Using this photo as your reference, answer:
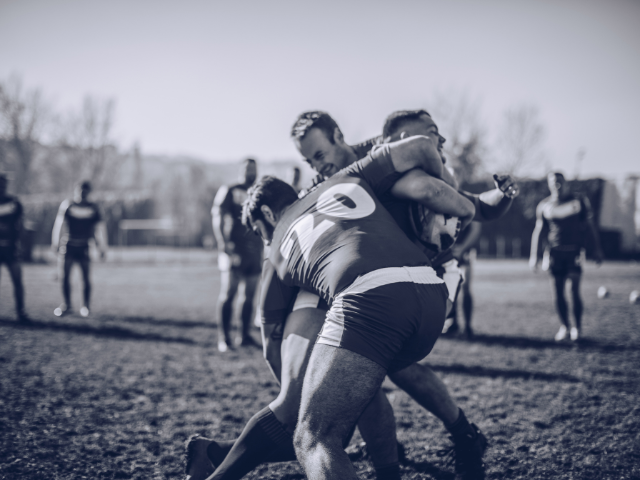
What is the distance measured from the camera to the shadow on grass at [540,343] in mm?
5824

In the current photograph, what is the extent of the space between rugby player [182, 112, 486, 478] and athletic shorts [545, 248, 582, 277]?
14.0ft

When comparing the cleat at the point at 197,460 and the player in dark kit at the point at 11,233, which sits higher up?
the player in dark kit at the point at 11,233

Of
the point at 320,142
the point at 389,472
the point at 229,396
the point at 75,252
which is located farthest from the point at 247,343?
the point at 320,142

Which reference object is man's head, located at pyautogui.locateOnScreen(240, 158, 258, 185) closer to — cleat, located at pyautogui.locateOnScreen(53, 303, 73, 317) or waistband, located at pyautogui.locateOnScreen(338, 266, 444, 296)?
cleat, located at pyautogui.locateOnScreen(53, 303, 73, 317)

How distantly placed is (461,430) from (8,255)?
7309 millimetres

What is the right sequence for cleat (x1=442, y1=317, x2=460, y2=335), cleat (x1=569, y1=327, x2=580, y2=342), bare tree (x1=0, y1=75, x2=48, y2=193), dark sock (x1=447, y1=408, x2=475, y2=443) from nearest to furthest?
dark sock (x1=447, y1=408, x2=475, y2=443) → cleat (x1=569, y1=327, x2=580, y2=342) → cleat (x1=442, y1=317, x2=460, y2=335) → bare tree (x1=0, y1=75, x2=48, y2=193)

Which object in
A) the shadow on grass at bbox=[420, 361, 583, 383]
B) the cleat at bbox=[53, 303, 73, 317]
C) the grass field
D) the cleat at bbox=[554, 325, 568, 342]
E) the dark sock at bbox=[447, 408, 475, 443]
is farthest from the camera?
the cleat at bbox=[53, 303, 73, 317]

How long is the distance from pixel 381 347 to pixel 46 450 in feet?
8.25

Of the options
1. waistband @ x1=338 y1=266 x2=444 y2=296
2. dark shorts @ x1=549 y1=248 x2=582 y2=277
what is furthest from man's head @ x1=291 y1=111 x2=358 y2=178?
dark shorts @ x1=549 y1=248 x2=582 y2=277

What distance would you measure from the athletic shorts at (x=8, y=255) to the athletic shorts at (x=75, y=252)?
0.67 m

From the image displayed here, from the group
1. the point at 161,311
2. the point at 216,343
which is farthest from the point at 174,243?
the point at 216,343

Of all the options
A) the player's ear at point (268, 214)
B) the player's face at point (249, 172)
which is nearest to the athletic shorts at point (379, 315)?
the player's ear at point (268, 214)

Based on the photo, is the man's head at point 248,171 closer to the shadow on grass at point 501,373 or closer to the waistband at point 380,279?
the shadow on grass at point 501,373

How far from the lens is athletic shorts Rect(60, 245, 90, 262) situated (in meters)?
7.90
